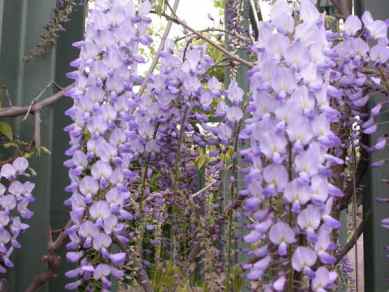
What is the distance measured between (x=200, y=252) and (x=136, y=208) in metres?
0.25

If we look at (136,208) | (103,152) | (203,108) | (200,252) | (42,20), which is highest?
(42,20)

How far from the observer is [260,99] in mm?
1146

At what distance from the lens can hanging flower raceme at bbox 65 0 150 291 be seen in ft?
4.41

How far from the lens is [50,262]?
1.72 meters

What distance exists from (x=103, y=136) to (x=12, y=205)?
0.45 meters

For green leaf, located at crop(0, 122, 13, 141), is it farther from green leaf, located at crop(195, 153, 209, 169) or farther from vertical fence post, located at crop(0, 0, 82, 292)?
green leaf, located at crop(195, 153, 209, 169)

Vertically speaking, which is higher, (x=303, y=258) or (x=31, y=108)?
(x=31, y=108)

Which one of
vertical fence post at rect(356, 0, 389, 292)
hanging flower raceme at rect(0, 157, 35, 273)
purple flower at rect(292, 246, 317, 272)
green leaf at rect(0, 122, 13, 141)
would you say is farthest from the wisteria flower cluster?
green leaf at rect(0, 122, 13, 141)

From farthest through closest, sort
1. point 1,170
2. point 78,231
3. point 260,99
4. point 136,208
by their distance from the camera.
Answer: point 1,170 < point 136,208 < point 78,231 < point 260,99

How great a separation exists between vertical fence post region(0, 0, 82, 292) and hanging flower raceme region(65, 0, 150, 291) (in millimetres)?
513

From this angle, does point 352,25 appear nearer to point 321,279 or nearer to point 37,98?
point 321,279

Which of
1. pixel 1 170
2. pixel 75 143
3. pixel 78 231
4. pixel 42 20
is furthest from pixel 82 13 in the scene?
pixel 78 231

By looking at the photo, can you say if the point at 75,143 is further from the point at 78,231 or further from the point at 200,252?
the point at 200,252

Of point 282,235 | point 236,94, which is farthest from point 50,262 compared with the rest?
point 282,235
